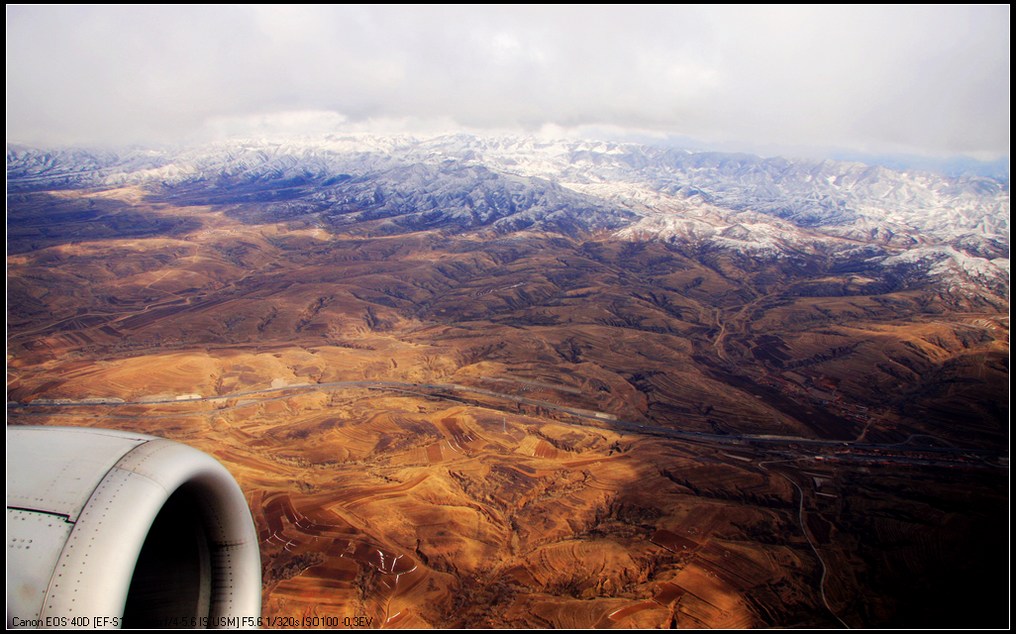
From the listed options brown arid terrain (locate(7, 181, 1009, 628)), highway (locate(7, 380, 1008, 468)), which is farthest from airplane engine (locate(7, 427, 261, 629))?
highway (locate(7, 380, 1008, 468))

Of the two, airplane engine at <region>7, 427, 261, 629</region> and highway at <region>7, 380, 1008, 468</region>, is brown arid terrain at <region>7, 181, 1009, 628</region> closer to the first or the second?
highway at <region>7, 380, 1008, 468</region>

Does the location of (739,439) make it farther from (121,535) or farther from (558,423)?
(121,535)

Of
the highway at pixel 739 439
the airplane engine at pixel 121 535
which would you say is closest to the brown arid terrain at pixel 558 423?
the highway at pixel 739 439

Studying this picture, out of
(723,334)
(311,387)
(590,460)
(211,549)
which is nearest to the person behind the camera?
(211,549)

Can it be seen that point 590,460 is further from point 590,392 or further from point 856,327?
point 856,327

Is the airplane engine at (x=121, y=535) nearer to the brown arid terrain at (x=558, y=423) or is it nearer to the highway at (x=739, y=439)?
the brown arid terrain at (x=558, y=423)

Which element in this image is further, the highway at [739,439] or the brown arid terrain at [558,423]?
the highway at [739,439]

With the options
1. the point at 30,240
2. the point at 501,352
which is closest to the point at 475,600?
the point at 501,352

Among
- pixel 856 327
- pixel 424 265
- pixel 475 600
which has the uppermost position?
pixel 424 265
